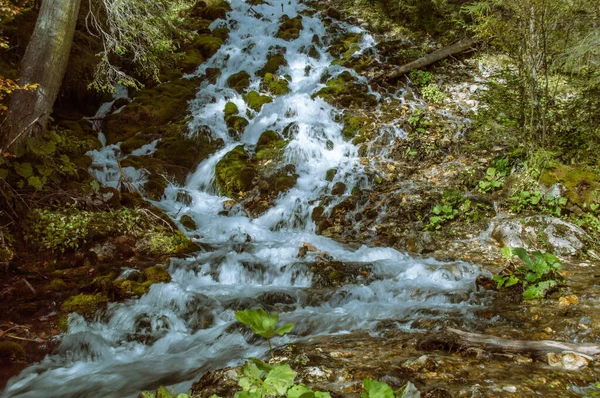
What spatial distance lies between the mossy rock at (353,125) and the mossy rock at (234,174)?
8.98 ft

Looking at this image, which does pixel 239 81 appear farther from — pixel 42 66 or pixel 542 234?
pixel 542 234

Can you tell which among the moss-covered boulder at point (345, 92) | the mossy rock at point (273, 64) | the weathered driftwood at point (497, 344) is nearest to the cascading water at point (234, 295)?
the weathered driftwood at point (497, 344)

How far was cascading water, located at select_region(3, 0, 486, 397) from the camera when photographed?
366 centimetres

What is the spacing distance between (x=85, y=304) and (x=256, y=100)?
8283mm

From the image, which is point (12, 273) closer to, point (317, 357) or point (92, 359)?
point (92, 359)

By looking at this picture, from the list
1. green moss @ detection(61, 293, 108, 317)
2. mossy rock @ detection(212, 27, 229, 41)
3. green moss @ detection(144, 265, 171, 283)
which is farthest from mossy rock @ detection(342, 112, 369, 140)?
mossy rock @ detection(212, 27, 229, 41)

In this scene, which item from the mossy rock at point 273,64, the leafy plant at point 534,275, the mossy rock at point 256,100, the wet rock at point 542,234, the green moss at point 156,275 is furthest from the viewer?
the mossy rock at point 273,64

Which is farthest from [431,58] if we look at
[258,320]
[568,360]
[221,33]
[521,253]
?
[258,320]

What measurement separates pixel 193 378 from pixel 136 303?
1754 millimetres

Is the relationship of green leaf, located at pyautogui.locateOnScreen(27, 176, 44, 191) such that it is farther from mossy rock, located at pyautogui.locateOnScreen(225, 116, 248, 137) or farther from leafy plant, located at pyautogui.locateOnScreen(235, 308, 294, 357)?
leafy plant, located at pyautogui.locateOnScreen(235, 308, 294, 357)

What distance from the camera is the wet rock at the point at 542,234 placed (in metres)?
5.61

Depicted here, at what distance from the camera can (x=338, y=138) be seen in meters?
10.0

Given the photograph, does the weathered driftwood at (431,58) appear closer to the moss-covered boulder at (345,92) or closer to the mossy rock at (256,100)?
the moss-covered boulder at (345,92)

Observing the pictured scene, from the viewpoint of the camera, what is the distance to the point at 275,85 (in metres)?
12.1
